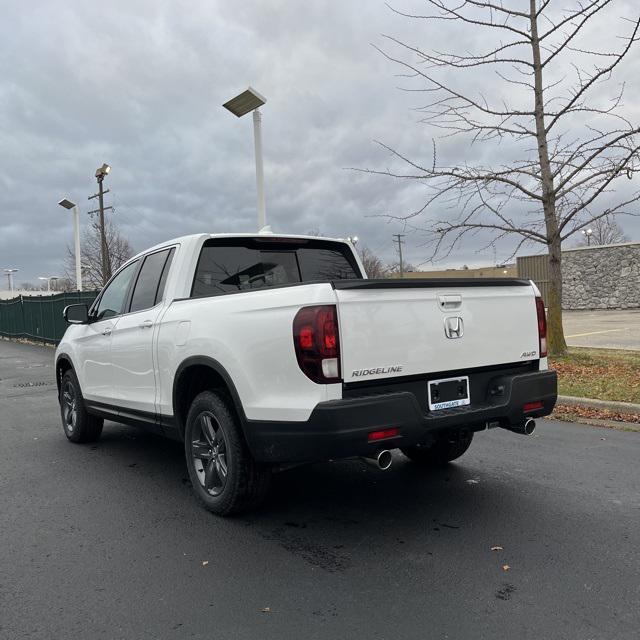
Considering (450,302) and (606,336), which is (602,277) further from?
(450,302)

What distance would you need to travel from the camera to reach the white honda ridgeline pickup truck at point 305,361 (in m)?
3.18

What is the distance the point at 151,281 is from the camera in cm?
497

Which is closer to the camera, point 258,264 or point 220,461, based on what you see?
point 220,461

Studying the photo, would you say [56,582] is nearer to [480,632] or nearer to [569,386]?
[480,632]

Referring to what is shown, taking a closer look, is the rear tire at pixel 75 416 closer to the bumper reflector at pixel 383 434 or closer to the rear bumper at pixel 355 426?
the rear bumper at pixel 355 426

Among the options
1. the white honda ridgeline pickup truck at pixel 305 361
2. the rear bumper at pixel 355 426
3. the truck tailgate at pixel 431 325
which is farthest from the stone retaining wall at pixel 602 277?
the rear bumper at pixel 355 426

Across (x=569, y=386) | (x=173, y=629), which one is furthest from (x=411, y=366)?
(x=569, y=386)

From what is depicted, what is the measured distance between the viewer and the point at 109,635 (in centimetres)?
260

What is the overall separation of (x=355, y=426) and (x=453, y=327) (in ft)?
Result: 3.19

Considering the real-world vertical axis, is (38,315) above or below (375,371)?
above

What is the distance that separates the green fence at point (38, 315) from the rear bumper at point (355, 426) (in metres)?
17.2

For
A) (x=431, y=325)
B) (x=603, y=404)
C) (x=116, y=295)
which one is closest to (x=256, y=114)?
(x=116, y=295)

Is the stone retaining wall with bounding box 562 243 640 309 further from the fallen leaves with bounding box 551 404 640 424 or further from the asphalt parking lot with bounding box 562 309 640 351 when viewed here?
the fallen leaves with bounding box 551 404 640 424

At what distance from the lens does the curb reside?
684cm
